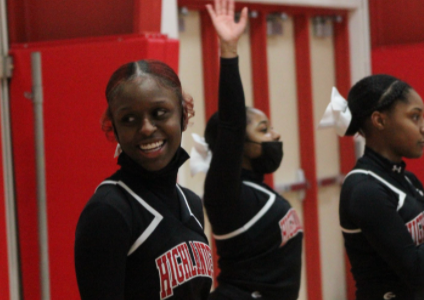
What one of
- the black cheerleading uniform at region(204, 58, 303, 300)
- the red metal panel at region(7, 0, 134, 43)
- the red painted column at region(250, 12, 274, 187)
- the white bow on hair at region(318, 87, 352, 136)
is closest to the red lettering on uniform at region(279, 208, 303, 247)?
the black cheerleading uniform at region(204, 58, 303, 300)

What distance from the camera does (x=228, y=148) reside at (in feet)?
6.68

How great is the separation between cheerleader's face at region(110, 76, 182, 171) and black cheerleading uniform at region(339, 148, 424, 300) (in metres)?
0.82

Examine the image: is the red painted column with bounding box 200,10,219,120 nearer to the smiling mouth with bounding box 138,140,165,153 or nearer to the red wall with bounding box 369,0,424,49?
the red wall with bounding box 369,0,424,49

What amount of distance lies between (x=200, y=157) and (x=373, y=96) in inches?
30.1

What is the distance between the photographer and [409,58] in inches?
137

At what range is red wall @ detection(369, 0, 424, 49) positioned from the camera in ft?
11.8

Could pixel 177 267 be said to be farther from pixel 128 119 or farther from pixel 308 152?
pixel 308 152

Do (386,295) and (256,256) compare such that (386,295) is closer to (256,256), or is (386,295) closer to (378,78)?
(256,256)

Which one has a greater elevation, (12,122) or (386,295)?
(12,122)

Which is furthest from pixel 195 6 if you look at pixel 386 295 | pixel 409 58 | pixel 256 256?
pixel 386 295

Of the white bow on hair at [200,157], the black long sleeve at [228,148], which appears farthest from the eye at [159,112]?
the white bow on hair at [200,157]

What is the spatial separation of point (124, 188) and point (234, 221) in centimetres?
87

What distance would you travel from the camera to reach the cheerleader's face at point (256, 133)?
241 cm

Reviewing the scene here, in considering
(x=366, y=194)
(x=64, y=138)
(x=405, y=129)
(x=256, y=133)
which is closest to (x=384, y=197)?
(x=366, y=194)
